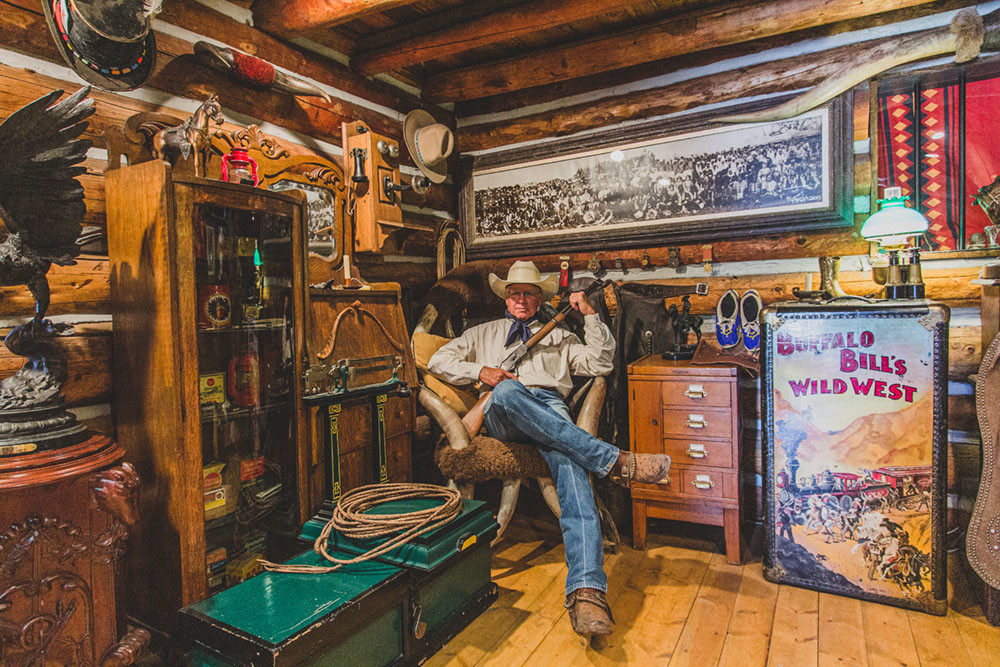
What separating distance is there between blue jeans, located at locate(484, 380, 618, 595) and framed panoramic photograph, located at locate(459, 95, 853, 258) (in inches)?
60.5

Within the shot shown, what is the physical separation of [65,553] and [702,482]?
2818 mm

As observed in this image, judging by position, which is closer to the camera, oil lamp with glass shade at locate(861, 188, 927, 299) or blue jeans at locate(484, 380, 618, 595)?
blue jeans at locate(484, 380, 618, 595)

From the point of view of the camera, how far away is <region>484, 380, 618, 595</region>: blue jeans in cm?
255

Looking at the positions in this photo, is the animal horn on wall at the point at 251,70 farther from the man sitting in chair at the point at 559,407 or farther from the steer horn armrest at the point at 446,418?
the steer horn armrest at the point at 446,418

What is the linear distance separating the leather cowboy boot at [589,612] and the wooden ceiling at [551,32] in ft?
9.39

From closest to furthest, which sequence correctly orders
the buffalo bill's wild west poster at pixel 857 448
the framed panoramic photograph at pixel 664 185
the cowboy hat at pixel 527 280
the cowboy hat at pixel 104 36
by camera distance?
the cowboy hat at pixel 104 36 < the buffalo bill's wild west poster at pixel 857 448 < the framed panoramic photograph at pixel 664 185 < the cowboy hat at pixel 527 280

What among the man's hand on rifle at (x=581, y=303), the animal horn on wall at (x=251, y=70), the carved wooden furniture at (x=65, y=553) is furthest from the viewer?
the man's hand on rifle at (x=581, y=303)

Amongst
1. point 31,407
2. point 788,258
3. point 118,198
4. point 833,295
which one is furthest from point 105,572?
point 788,258

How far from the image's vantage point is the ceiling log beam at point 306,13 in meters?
2.79

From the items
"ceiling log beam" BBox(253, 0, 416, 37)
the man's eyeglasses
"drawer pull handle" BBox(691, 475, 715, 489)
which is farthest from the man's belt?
"ceiling log beam" BBox(253, 0, 416, 37)

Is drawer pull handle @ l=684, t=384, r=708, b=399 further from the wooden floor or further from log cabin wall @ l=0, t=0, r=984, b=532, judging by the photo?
the wooden floor

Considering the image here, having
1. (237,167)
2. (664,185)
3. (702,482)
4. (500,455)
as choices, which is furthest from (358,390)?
(664,185)

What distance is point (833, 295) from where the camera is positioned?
3.04 meters

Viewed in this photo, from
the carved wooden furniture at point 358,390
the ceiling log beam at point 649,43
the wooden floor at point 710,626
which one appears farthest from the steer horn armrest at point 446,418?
the ceiling log beam at point 649,43
